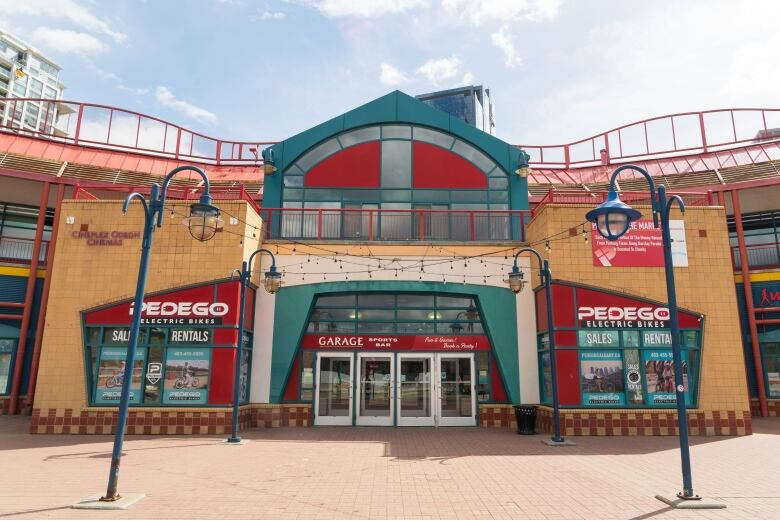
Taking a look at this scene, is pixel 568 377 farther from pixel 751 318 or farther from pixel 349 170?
pixel 349 170

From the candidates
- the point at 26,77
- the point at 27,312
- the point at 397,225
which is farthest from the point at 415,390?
the point at 26,77

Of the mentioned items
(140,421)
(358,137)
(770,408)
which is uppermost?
(358,137)

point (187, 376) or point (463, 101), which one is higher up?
point (463, 101)

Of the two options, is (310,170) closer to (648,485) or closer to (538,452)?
(538,452)

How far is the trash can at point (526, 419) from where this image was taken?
13828mm

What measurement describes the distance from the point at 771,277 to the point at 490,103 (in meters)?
113

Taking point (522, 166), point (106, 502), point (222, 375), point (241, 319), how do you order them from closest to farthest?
point (106, 502) → point (241, 319) → point (222, 375) → point (522, 166)

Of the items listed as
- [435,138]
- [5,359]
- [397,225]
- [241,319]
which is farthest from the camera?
[435,138]

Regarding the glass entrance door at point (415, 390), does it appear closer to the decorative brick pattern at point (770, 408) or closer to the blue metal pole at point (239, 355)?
the blue metal pole at point (239, 355)

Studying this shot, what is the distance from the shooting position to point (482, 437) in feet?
44.1

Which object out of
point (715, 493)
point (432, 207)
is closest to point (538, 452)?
point (715, 493)

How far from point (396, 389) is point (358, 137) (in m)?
9.61

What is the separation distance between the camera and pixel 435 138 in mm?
19281

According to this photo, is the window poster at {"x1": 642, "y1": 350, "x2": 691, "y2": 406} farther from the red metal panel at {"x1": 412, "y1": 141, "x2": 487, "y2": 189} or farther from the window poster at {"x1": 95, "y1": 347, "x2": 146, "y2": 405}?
the window poster at {"x1": 95, "y1": 347, "x2": 146, "y2": 405}
